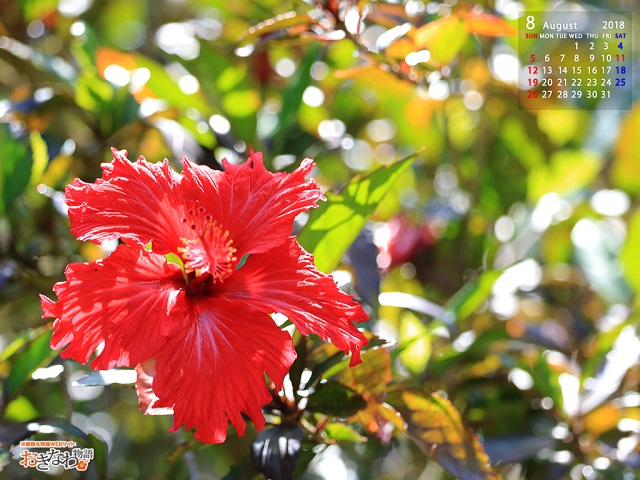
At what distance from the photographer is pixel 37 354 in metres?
0.92

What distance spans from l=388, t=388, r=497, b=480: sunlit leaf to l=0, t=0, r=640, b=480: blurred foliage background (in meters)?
0.01

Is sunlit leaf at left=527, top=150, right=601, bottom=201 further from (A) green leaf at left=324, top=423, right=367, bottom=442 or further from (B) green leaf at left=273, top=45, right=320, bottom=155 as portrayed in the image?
(A) green leaf at left=324, top=423, right=367, bottom=442

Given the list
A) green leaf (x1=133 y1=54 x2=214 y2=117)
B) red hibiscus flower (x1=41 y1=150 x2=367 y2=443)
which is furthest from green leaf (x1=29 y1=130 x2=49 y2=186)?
red hibiscus flower (x1=41 y1=150 x2=367 y2=443)

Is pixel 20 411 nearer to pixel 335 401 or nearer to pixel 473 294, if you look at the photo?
pixel 335 401

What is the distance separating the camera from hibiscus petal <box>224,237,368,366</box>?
70 centimetres

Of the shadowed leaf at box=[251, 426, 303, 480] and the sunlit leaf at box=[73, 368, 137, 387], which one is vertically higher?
the sunlit leaf at box=[73, 368, 137, 387]

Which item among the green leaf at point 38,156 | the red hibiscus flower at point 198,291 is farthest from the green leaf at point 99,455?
the green leaf at point 38,156

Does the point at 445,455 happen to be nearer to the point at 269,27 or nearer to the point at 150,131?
the point at 269,27

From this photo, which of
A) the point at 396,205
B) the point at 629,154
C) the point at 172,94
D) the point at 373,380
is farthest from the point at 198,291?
the point at 629,154

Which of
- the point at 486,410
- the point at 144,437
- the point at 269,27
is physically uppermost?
the point at 269,27

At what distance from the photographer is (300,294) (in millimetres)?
725

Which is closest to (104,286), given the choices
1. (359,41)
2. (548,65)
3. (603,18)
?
(359,41)

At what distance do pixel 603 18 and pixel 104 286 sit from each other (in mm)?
1634

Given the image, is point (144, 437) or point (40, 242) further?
point (144, 437)
